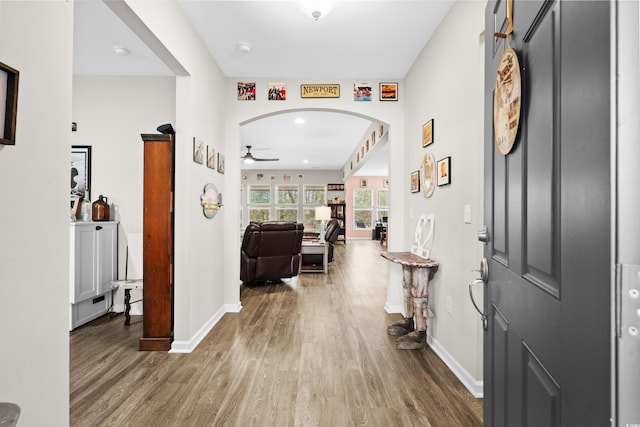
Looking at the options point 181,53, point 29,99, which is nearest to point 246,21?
point 181,53

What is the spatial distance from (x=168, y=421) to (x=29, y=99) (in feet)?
5.51

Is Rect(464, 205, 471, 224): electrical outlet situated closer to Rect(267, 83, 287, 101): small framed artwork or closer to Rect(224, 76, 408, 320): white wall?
Rect(224, 76, 408, 320): white wall

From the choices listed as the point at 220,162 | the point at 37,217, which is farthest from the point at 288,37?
the point at 37,217

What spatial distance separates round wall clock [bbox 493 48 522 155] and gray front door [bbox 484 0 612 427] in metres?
0.02

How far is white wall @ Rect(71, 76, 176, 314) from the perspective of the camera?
136 inches

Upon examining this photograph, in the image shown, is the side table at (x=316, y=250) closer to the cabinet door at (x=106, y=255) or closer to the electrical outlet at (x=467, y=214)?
the cabinet door at (x=106, y=255)

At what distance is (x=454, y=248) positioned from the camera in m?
2.27

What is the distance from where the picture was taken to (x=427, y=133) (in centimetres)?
280

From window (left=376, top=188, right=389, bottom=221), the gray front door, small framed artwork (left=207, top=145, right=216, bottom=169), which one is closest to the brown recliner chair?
small framed artwork (left=207, top=145, right=216, bottom=169)

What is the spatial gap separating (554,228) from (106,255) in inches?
152

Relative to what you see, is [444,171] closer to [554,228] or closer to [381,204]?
[554,228]

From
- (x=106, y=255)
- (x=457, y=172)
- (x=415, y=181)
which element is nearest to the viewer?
(x=457, y=172)

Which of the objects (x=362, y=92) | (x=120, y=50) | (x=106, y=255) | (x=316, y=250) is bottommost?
(x=316, y=250)

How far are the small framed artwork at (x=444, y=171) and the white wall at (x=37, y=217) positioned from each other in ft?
7.49
